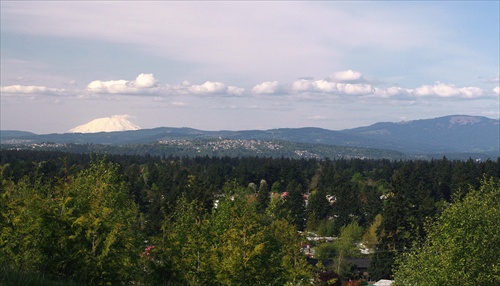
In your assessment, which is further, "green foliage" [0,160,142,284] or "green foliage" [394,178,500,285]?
"green foliage" [394,178,500,285]

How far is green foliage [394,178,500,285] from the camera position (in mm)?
26922

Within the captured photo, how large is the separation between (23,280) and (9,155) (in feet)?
614

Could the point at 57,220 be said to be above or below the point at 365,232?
above

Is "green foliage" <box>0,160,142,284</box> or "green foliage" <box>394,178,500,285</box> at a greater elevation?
"green foliage" <box>0,160,142,284</box>

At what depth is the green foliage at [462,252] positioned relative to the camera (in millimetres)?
26922

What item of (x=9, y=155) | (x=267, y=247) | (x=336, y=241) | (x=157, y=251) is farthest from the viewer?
(x=9, y=155)

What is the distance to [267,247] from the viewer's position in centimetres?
2594

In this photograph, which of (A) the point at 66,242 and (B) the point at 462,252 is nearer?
(A) the point at 66,242

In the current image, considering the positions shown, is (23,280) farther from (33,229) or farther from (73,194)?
(73,194)

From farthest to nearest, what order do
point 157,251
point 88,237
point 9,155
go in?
point 9,155 → point 157,251 → point 88,237

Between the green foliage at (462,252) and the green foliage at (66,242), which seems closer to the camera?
the green foliage at (66,242)

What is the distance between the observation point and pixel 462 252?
27.7 m

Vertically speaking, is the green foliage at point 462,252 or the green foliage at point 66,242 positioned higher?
the green foliage at point 66,242

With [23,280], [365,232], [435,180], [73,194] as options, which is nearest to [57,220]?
[73,194]
